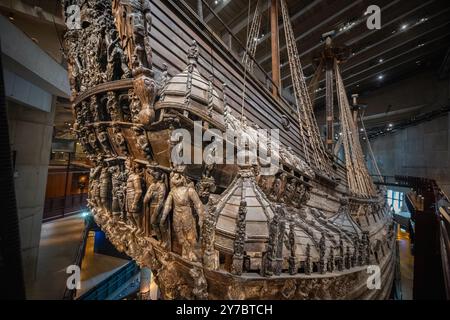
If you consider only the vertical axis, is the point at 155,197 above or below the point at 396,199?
above

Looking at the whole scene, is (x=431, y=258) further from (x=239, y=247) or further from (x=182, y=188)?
(x=182, y=188)

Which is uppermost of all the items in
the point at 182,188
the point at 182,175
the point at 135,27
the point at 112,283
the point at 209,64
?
the point at 209,64

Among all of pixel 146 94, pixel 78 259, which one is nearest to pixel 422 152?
pixel 146 94

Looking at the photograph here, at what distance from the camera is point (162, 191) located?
2217 millimetres

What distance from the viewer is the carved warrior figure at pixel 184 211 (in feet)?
6.81

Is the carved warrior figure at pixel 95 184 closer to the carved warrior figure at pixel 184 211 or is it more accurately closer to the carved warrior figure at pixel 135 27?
the carved warrior figure at pixel 184 211

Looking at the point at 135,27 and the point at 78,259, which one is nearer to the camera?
the point at 135,27

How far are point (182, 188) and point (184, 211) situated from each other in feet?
0.81

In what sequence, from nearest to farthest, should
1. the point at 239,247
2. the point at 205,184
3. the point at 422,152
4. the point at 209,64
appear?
1. the point at 239,247
2. the point at 205,184
3. the point at 209,64
4. the point at 422,152

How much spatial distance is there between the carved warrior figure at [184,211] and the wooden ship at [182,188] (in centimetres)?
1

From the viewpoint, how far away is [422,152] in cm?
1225

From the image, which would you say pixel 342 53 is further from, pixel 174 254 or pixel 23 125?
pixel 23 125

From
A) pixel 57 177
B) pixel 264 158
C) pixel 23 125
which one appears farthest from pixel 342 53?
pixel 57 177

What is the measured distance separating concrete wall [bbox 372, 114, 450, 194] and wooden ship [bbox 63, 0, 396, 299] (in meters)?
12.9
